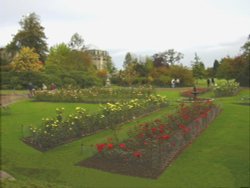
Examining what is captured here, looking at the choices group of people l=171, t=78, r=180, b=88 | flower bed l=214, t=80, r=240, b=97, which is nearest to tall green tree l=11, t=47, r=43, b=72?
group of people l=171, t=78, r=180, b=88

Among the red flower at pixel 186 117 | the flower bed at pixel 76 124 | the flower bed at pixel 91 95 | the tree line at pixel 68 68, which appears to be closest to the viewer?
the flower bed at pixel 76 124

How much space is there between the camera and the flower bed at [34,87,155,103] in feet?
94.9

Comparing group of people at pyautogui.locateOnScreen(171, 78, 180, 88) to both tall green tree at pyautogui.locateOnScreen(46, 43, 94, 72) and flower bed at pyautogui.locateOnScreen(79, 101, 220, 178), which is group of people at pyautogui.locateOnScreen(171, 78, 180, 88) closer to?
tall green tree at pyautogui.locateOnScreen(46, 43, 94, 72)

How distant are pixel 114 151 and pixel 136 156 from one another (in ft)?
2.90

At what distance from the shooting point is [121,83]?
188ft

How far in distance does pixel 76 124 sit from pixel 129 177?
544 centimetres

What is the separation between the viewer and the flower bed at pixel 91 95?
2894cm

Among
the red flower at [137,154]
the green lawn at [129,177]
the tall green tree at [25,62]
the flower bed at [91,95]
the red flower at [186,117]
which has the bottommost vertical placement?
the green lawn at [129,177]

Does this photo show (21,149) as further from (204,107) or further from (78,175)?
(204,107)

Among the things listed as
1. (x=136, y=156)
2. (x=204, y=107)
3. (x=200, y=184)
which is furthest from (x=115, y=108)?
(x=200, y=184)

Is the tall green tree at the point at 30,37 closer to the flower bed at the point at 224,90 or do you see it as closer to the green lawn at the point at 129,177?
the flower bed at the point at 224,90

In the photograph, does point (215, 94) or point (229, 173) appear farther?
point (215, 94)

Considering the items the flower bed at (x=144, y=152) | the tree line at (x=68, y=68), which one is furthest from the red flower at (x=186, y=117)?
the tree line at (x=68, y=68)

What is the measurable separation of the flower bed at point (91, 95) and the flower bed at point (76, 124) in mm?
9975
